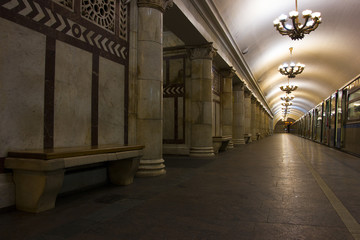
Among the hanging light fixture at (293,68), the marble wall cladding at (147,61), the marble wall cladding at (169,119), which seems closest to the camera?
the marble wall cladding at (147,61)

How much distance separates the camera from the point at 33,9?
3.35m

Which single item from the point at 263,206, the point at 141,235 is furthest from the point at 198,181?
the point at 141,235

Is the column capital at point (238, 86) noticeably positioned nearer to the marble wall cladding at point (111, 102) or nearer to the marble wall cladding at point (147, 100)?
the marble wall cladding at point (147, 100)

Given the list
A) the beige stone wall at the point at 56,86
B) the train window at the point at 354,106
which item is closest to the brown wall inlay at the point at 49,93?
the beige stone wall at the point at 56,86

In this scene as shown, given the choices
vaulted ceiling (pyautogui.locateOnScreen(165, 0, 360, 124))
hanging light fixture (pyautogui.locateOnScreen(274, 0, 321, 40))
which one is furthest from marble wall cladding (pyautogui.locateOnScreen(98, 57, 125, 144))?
hanging light fixture (pyautogui.locateOnScreen(274, 0, 321, 40))

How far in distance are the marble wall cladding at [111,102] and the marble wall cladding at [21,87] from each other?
115 centimetres

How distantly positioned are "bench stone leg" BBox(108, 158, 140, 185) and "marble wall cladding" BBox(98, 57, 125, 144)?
462 mm

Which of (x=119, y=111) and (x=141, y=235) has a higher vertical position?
(x=119, y=111)

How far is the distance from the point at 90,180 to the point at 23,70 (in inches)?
75.1

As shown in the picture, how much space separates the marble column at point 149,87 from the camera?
525cm

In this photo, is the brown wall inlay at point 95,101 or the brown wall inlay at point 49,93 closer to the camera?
the brown wall inlay at point 49,93

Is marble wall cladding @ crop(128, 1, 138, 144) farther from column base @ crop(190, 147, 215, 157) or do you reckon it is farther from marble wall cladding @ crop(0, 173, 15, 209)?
column base @ crop(190, 147, 215, 157)

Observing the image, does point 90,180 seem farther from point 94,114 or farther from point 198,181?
point 198,181

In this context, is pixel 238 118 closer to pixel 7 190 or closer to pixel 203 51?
pixel 203 51
